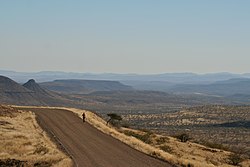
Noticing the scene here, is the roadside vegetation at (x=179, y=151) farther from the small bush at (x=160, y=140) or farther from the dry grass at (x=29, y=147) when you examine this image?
the dry grass at (x=29, y=147)

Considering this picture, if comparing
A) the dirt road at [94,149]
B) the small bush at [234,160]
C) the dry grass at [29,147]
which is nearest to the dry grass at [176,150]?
the small bush at [234,160]

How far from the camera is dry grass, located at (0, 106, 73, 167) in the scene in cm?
2564

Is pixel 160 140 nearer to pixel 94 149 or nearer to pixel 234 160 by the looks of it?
pixel 234 160

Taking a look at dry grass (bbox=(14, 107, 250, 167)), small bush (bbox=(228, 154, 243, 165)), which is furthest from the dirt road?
small bush (bbox=(228, 154, 243, 165))

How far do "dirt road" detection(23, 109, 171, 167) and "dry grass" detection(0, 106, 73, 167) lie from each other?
1.04 m

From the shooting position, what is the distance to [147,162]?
26.1 meters

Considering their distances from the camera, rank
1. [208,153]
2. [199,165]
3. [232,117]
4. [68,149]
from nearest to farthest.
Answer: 1. [199,165]
2. [68,149]
3. [208,153]
4. [232,117]

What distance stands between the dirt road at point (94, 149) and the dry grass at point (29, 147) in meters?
1.04

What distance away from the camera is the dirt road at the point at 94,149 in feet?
84.4

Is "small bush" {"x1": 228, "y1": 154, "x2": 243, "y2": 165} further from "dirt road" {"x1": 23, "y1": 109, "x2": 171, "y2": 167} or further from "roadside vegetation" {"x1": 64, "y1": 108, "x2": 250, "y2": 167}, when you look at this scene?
"dirt road" {"x1": 23, "y1": 109, "x2": 171, "y2": 167}

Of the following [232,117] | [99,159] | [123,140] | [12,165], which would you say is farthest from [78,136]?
[232,117]

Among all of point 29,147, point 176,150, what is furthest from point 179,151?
point 29,147

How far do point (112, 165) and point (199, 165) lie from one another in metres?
5.30

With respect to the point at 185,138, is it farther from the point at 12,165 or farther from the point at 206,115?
the point at 206,115
